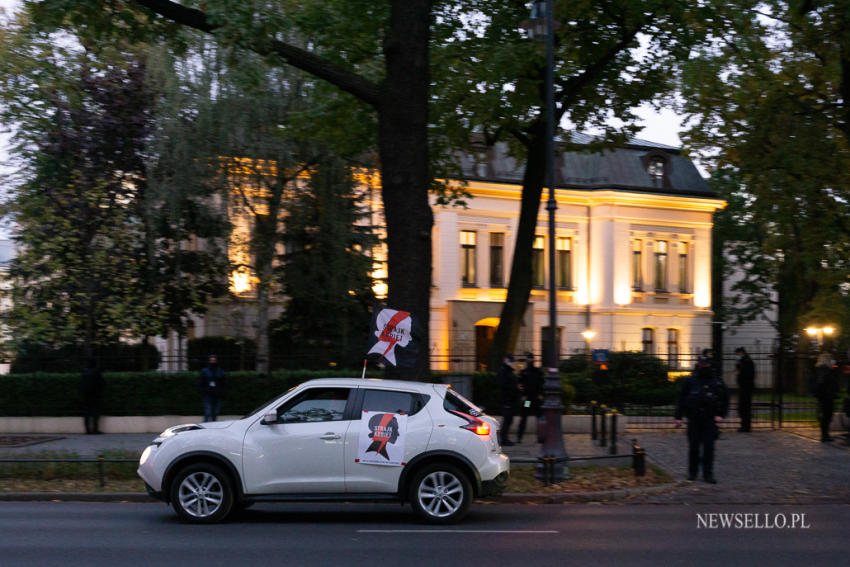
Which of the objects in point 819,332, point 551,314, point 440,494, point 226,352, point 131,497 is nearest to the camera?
point 440,494

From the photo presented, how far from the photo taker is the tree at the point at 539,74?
66.7ft

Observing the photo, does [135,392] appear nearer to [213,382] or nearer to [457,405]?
[213,382]

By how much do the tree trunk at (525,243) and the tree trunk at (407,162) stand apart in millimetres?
7877

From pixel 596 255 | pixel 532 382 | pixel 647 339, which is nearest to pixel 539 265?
pixel 596 255

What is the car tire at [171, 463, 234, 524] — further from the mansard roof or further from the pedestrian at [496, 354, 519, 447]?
the mansard roof

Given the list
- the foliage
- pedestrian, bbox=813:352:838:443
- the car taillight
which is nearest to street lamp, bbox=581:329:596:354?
pedestrian, bbox=813:352:838:443

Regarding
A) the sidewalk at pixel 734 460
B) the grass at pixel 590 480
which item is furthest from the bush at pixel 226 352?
the grass at pixel 590 480

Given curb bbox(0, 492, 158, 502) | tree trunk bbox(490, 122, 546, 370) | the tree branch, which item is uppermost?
the tree branch

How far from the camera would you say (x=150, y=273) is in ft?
95.1

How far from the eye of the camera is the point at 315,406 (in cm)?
1152

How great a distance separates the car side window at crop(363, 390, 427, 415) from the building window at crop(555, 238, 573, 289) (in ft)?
111

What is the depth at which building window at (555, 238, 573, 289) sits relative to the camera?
4497cm

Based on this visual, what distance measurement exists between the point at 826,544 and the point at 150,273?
23056 mm

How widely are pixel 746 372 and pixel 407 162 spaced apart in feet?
41.2
